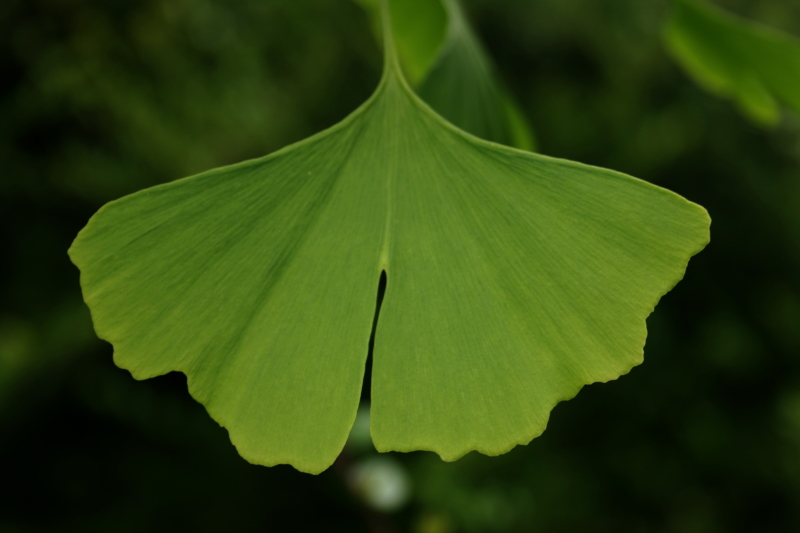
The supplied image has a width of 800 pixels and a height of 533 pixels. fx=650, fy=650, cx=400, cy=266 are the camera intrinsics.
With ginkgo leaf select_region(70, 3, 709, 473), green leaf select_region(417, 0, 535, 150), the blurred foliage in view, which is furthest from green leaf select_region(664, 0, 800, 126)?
the blurred foliage

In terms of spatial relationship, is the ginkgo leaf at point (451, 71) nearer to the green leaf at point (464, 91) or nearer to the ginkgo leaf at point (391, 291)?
the green leaf at point (464, 91)

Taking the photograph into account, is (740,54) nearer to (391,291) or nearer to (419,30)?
(419,30)

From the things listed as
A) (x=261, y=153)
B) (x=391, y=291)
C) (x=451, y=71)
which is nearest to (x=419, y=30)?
(x=451, y=71)

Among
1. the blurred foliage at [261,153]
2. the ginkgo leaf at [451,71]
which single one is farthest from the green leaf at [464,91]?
the blurred foliage at [261,153]

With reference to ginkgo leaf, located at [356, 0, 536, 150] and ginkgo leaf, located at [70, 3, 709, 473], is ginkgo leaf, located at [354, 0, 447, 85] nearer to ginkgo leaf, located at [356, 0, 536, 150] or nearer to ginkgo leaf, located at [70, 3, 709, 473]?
ginkgo leaf, located at [356, 0, 536, 150]

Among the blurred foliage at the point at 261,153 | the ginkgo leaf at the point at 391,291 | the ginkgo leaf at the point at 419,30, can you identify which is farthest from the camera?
the blurred foliage at the point at 261,153
